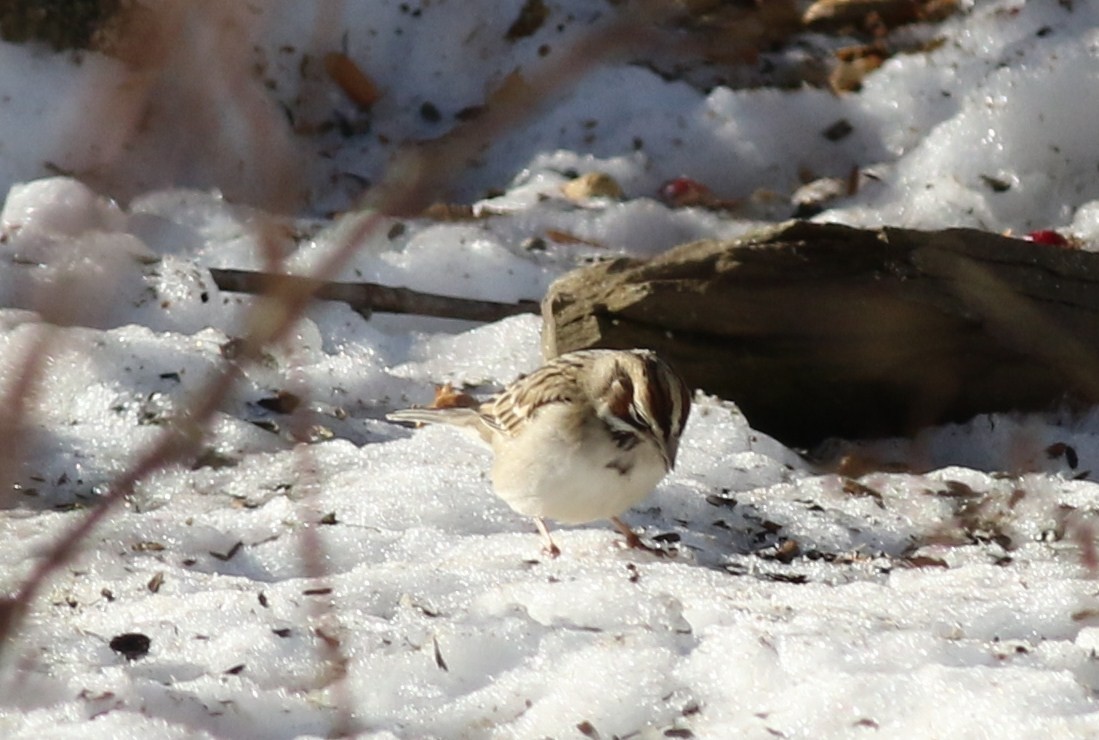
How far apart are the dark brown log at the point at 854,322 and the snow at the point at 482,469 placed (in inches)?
6.2

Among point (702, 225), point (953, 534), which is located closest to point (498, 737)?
point (953, 534)

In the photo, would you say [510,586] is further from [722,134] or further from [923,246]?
[722,134]

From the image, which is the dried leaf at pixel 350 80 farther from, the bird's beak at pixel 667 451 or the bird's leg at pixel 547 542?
the bird's beak at pixel 667 451

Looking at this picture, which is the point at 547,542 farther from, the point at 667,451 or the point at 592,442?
the point at 667,451

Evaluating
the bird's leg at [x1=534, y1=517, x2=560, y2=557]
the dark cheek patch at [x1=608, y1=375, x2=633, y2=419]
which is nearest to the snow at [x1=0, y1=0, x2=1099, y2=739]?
the bird's leg at [x1=534, y1=517, x2=560, y2=557]

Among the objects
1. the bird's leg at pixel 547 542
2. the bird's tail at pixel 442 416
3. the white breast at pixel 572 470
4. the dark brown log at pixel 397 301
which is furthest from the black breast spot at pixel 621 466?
the dark brown log at pixel 397 301

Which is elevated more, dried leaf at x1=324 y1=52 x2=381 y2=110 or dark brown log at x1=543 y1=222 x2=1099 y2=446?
dried leaf at x1=324 y1=52 x2=381 y2=110

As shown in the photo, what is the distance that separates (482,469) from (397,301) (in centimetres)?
121

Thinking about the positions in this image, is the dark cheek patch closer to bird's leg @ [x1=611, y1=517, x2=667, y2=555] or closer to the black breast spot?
the black breast spot

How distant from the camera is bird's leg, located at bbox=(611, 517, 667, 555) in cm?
435

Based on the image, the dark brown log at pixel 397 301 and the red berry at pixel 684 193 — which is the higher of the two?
the red berry at pixel 684 193

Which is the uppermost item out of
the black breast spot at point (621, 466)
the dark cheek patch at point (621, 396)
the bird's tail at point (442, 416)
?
the dark cheek patch at point (621, 396)

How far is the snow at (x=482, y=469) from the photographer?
3213mm

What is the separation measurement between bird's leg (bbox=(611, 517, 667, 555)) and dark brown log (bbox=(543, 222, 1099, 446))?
951 millimetres
